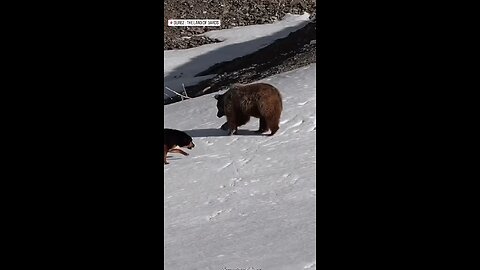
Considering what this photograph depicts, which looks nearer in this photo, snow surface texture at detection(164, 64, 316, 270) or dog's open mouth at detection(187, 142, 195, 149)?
snow surface texture at detection(164, 64, 316, 270)

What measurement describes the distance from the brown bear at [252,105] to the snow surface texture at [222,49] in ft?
1.50

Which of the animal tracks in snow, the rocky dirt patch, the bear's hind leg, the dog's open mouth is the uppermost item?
the rocky dirt patch

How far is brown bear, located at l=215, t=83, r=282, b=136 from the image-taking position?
7738 mm

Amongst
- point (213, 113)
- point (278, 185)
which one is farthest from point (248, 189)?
point (213, 113)

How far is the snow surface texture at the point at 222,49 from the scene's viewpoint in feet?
23.5

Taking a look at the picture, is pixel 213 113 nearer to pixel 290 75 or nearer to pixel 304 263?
pixel 290 75

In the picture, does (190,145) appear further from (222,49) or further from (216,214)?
Result: (216,214)

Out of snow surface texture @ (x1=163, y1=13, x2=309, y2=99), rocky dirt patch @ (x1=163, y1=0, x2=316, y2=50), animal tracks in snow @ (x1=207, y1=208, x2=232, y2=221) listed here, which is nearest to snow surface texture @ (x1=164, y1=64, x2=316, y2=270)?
animal tracks in snow @ (x1=207, y1=208, x2=232, y2=221)

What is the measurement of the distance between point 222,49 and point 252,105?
2.63 ft

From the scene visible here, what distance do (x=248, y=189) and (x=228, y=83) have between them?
239cm

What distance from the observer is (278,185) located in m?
6.74

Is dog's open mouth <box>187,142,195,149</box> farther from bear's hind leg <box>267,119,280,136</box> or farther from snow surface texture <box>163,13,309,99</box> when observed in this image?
bear's hind leg <box>267,119,280,136</box>

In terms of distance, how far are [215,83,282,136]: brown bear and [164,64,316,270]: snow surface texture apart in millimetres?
105

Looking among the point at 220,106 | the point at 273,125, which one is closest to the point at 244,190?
the point at 273,125
